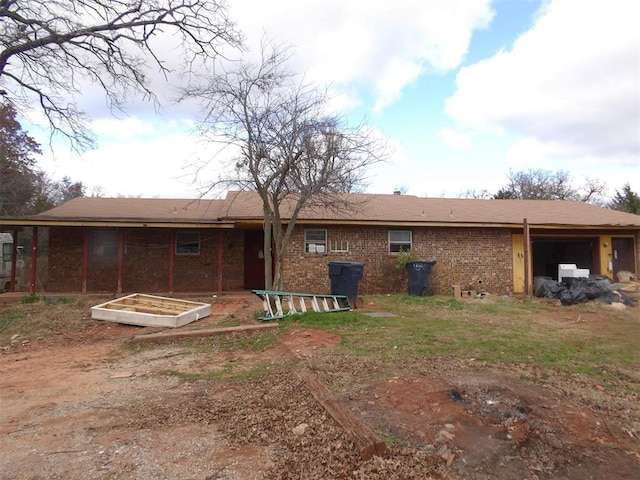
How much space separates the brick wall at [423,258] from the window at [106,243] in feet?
22.2

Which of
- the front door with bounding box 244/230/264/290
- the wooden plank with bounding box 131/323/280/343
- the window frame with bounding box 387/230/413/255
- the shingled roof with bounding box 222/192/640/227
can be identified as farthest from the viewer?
the front door with bounding box 244/230/264/290

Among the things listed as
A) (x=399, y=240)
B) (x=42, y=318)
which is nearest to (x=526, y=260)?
(x=399, y=240)

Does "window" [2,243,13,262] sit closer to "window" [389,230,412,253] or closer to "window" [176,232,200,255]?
"window" [176,232,200,255]

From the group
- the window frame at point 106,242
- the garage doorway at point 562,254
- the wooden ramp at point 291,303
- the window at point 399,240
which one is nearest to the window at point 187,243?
the window frame at point 106,242

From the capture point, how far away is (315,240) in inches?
574

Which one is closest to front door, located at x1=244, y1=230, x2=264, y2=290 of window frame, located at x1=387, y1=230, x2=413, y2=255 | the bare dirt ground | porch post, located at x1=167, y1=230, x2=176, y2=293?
porch post, located at x1=167, y1=230, x2=176, y2=293

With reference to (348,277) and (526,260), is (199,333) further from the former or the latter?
(526,260)

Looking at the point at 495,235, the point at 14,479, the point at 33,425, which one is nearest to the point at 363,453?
the point at 14,479

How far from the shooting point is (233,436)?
147 inches

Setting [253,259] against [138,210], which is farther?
[253,259]

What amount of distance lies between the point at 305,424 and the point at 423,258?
1195cm

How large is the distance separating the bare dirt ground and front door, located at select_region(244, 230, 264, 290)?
9885 mm

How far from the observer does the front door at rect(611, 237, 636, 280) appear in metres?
17.0

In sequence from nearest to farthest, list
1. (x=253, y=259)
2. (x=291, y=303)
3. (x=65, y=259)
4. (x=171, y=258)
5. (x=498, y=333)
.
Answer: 1. (x=498, y=333)
2. (x=291, y=303)
3. (x=171, y=258)
4. (x=65, y=259)
5. (x=253, y=259)
